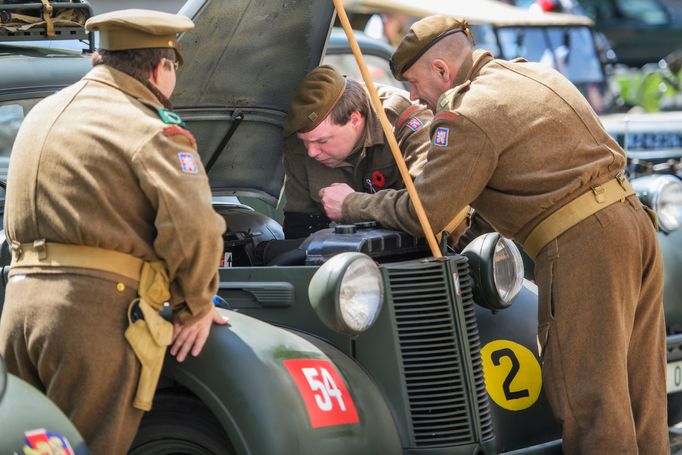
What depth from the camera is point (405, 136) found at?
4.52m

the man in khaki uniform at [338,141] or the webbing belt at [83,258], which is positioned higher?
the webbing belt at [83,258]

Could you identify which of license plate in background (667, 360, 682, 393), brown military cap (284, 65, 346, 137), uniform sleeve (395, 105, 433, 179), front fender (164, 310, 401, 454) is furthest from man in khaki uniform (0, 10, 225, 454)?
license plate in background (667, 360, 682, 393)

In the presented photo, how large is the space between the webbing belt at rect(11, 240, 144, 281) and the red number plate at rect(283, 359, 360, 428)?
1.70 feet

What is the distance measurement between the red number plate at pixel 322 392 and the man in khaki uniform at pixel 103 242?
333mm

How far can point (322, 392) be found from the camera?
3.63 meters

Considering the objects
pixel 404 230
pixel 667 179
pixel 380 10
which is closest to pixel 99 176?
pixel 404 230

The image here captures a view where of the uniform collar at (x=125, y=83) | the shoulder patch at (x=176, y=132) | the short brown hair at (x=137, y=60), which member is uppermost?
the short brown hair at (x=137, y=60)

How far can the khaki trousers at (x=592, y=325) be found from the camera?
405 cm

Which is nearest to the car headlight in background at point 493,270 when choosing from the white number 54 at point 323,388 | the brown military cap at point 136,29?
the white number 54 at point 323,388

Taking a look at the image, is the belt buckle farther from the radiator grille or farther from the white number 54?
the white number 54

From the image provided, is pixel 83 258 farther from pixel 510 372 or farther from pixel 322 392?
pixel 510 372

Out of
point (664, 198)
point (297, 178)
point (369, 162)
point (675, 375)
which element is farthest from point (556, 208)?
point (664, 198)

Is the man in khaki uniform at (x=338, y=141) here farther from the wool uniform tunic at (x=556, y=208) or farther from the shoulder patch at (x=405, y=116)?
the wool uniform tunic at (x=556, y=208)

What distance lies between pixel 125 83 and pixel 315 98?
3.53ft
